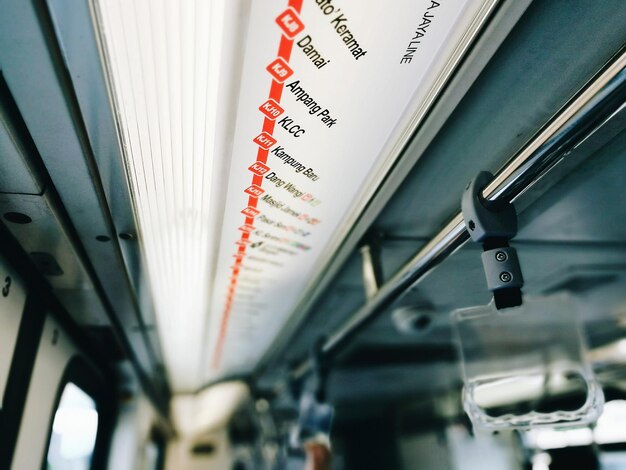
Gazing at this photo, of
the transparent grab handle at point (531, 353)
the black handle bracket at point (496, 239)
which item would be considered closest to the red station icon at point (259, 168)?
the black handle bracket at point (496, 239)

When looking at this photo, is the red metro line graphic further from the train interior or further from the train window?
the train window

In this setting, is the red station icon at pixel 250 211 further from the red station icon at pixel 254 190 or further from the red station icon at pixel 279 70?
the red station icon at pixel 279 70

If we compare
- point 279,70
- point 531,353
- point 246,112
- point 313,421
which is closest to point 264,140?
point 246,112

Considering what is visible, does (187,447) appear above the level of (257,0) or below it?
below

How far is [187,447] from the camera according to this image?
21.1 ft

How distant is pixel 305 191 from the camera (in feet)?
3.90

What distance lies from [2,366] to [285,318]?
1.15m

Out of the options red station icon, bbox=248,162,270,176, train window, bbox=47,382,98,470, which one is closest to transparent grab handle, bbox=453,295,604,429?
red station icon, bbox=248,162,270,176

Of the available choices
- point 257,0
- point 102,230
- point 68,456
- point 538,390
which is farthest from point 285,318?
point 257,0

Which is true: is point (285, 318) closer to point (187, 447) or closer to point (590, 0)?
point (590, 0)

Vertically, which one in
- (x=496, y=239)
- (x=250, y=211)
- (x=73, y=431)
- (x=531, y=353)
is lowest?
(x=73, y=431)

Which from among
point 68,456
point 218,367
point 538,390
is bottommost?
point 68,456

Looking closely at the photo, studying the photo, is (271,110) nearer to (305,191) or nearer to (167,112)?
(167,112)

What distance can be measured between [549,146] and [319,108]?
1.42 feet
